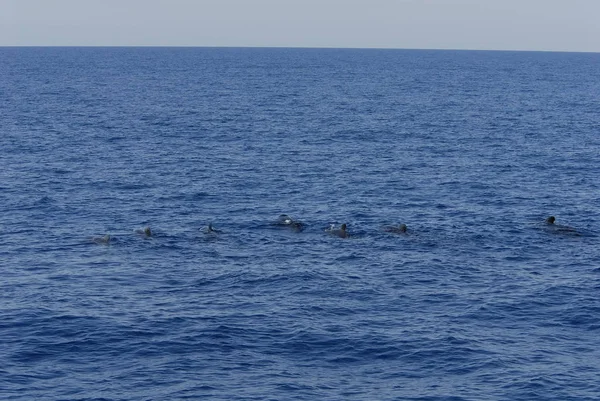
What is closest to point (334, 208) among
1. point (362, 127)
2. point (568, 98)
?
point (362, 127)

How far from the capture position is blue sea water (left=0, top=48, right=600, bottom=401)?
39719 mm

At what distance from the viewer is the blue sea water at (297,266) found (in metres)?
39.7

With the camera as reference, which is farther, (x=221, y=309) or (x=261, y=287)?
(x=261, y=287)

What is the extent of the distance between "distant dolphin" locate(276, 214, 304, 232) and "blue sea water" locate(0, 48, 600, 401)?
928 millimetres

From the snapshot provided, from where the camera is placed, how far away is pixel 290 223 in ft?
216

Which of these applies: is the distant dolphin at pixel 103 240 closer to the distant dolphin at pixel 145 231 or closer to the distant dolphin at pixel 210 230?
the distant dolphin at pixel 145 231

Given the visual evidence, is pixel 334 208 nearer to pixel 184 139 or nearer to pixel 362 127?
pixel 184 139

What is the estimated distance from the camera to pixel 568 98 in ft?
550

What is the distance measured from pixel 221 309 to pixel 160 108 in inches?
3916

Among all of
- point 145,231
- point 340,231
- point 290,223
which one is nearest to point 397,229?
point 340,231

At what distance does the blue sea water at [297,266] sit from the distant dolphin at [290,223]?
928 mm

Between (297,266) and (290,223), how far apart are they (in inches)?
414

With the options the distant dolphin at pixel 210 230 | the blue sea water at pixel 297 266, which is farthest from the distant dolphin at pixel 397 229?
the distant dolphin at pixel 210 230

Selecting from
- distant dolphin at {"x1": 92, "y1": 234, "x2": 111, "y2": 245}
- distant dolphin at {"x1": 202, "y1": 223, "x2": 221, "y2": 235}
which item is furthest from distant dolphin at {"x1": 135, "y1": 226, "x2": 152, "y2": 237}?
distant dolphin at {"x1": 202, "y1": 223, "x2": 221, "y2": 235}
